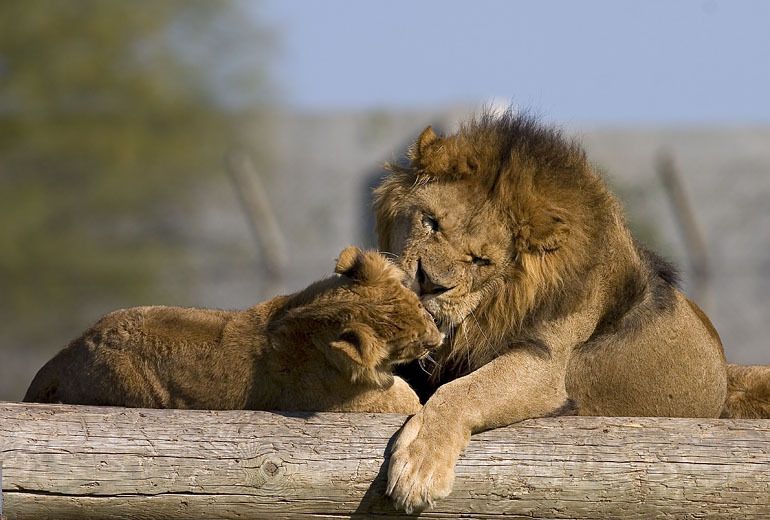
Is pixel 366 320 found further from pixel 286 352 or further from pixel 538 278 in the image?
pixel 538 278

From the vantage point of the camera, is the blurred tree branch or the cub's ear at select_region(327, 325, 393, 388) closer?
the cub's ear at select_region(327, 325, 393, 388)

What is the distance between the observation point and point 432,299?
3.97 metres

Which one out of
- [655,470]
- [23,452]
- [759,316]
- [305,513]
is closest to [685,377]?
[655,470]

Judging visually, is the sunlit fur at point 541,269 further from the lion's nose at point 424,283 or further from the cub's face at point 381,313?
the cub's face at point 381,313

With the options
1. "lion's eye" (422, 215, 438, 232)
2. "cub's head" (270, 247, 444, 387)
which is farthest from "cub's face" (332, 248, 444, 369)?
"lion's eye" (422, 215, 438, 232)

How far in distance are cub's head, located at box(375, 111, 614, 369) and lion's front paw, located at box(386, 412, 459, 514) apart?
606 mm

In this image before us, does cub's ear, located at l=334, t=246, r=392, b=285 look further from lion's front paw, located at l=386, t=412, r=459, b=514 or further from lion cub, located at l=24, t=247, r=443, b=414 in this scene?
lion's front paw, located at l=386, t=412, r=459, b=514

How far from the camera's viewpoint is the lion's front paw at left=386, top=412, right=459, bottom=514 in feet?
11.2

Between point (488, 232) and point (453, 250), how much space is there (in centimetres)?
14

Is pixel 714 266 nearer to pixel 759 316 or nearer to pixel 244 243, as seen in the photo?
pixel 759 316

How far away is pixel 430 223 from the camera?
4.07 m

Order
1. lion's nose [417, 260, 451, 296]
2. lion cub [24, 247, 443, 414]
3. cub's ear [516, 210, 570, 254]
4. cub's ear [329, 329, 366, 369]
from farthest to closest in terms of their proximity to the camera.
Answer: cub's ear [516, 210, 570, 254]
lion's nose [417, 260, 451, 296]
lion cub [24, 247, 443, 414]
cub's ear [329, 329, 366, 369]

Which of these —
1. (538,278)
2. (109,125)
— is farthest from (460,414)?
(109,125)

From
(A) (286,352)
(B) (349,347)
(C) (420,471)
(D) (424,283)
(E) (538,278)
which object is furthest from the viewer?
(E) (538,278)
